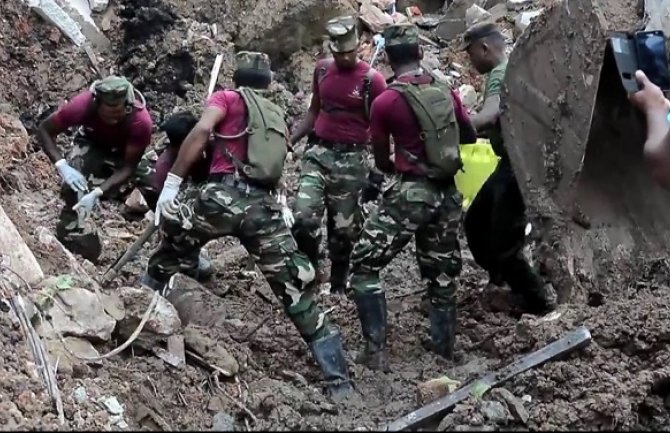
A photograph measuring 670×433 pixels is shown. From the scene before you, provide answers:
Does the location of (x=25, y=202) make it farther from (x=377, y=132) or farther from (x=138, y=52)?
(x=377, y=132)

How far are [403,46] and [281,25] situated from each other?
19.3 ft

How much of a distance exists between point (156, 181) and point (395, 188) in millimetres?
1699

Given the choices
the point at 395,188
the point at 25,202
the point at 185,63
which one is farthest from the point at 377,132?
the point at 185,63

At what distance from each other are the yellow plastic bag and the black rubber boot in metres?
1.00

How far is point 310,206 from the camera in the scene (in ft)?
→ 21.7

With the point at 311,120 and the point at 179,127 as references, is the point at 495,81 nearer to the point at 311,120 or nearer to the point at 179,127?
the point at 311,120

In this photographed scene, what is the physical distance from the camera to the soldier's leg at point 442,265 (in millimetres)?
5914

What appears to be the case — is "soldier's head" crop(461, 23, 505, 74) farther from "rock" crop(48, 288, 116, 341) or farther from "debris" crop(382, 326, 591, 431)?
"rock" crop(48, 288, 116, 341)

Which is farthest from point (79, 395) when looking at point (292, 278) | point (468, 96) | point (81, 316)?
point (468, 96)

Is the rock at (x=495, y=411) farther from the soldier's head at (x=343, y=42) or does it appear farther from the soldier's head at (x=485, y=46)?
the soldier's head at (x=343, y=42)

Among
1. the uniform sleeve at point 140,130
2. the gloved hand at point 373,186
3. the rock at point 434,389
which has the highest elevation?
the uniform sleeve at point 140,130

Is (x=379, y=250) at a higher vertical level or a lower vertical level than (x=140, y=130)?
lower

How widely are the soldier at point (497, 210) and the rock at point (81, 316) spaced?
244 cm

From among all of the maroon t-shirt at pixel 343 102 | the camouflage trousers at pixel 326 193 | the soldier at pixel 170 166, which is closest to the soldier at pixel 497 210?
the maroon t-shirt at pixel 343 102
